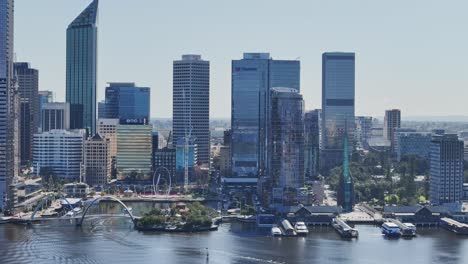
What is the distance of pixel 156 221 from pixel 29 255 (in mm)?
8634

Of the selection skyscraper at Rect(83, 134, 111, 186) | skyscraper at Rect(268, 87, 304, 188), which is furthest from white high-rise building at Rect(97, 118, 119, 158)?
skyscraper at Rect(268, 87, 304, 188)

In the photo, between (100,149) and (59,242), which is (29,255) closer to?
(59,242)

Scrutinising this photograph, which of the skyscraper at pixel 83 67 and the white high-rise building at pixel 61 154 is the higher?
the skyscraper at pixel 83 67

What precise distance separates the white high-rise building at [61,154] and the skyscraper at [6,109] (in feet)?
42.0

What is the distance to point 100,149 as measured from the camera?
58.2 m

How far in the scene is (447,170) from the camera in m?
46.6

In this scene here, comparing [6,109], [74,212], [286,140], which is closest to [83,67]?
[6,109]

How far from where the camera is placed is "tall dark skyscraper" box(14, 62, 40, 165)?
65.9 m

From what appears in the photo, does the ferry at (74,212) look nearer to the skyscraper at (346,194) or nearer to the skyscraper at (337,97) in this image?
the skyscraper at (346,194)

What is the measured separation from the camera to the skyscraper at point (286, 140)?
4585 centimetres

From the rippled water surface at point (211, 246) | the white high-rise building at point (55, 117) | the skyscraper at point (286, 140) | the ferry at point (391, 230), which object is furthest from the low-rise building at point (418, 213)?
the white high-rise building at point (55, 117)

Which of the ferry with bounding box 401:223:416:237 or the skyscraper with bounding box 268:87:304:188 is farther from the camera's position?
the skyscraper with bounding box 268:87:304:188

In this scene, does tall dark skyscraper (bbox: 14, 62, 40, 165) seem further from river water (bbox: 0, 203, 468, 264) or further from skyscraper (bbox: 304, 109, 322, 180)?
river water (bbox: 0, 203, 468, 264)

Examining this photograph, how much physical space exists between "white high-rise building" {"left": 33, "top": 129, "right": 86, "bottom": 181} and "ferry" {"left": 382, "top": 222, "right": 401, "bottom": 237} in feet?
84.8
